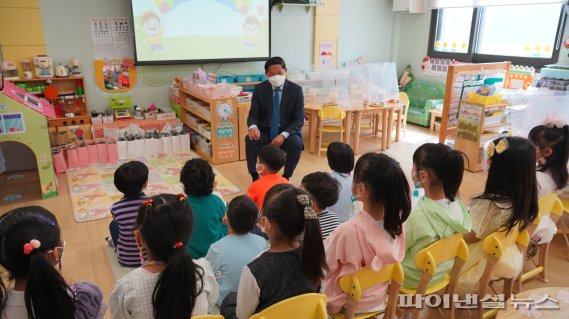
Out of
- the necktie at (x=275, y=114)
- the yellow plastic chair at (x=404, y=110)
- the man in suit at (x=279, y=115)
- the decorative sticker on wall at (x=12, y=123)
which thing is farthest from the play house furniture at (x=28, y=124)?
the yellow plastic chair at (x=404, y=110)

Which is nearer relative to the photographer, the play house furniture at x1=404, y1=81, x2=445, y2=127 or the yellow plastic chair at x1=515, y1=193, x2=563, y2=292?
the yellow plastic chair at x1=515, y1=193, x2=563, y2=292

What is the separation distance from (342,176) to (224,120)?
90.0 inches

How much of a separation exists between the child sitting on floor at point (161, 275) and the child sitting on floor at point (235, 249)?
40 centimetres

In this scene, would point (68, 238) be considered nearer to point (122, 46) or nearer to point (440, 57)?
point (122, 46)

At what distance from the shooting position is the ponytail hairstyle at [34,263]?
1.15 meters

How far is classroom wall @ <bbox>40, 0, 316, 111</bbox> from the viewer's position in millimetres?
4598

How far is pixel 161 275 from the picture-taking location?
130 centimetres

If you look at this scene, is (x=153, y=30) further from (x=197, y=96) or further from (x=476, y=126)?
(x=476, y=126)

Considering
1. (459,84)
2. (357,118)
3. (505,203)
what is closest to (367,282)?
(505,203)

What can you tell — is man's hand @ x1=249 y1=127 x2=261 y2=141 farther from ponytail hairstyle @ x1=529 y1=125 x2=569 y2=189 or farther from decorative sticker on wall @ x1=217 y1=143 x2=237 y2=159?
ponytail hairstyle @ x1=529 y1=125 x2=569 y2=189

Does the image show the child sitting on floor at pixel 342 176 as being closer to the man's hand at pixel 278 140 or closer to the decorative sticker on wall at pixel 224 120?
the man's hand at pixel 278 140

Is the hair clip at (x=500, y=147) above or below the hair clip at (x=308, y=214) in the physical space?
above

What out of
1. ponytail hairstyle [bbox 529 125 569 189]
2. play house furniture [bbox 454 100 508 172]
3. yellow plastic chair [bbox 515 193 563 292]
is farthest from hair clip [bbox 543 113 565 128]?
play house furniture [bbox 454 100 508 172]

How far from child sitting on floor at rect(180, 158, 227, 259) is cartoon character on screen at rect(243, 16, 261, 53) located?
12.0 feet
